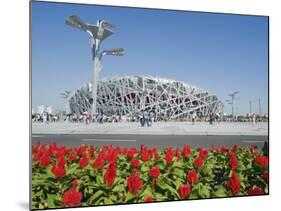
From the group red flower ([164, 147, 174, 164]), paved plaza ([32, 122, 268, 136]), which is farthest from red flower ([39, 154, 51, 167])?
red flower ([164, 147, 174, 164])

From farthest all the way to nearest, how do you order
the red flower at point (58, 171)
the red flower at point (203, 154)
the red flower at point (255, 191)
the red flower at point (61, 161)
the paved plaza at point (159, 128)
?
the red flower at point (255, 191) < the red flower at point (203, 154) < the paved plaza at point (159, 128) < the red flower at point (61, 161) < the red flower at point (58, 171)

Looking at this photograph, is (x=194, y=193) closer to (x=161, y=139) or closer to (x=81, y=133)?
(x=161, y=139)

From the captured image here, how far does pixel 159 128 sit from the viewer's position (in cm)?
501

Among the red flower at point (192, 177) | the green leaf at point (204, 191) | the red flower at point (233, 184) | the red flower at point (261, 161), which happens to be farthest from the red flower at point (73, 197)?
the red flower at point (261, 161)

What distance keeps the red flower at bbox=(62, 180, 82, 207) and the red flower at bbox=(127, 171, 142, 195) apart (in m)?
0.45

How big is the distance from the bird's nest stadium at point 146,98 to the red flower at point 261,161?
624 mm

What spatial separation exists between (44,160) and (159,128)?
1135 millimetres

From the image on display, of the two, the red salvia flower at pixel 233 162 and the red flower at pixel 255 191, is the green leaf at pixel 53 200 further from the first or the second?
the red flower at pixel 255 191

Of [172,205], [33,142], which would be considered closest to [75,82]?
[33,142]

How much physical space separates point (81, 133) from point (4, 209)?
941 mm

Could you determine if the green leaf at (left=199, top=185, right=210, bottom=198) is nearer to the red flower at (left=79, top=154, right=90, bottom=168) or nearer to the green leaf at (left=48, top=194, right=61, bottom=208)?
the red flower at (left=79, top=154, right=90, bottom=168)

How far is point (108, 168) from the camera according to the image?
4707mm

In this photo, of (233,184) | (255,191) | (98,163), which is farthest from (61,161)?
(255,191)

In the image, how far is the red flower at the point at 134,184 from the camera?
466 centimetres
